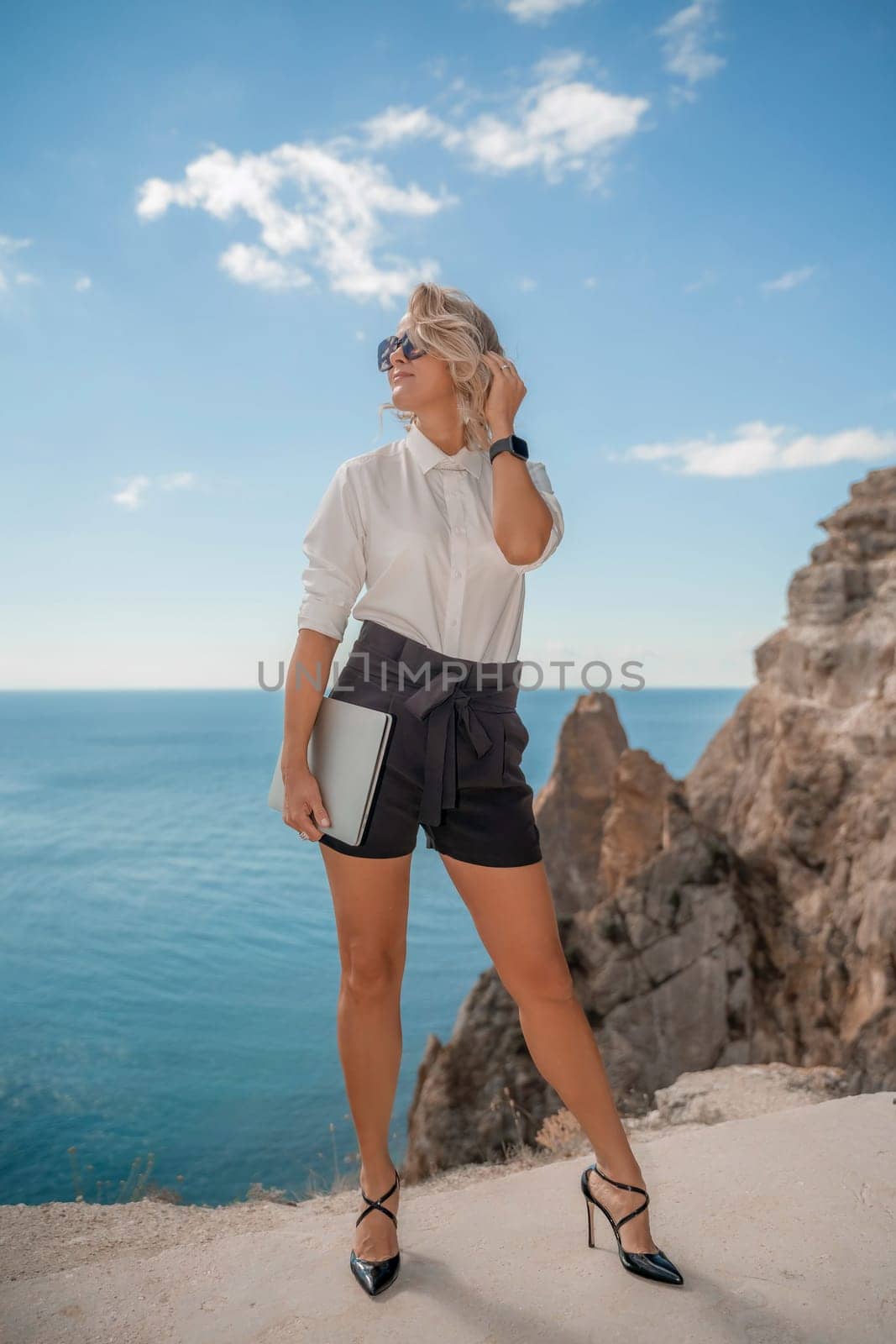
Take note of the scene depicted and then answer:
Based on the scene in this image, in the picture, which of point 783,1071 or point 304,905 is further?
point 304,905

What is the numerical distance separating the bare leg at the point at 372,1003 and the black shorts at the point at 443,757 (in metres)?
0.07

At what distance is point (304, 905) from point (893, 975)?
3195 cm

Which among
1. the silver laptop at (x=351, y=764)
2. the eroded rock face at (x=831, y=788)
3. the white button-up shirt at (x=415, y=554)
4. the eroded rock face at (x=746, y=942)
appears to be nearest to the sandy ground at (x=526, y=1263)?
the silver laptop at (x=351, y=764)

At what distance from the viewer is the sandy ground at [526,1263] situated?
1.99 metres

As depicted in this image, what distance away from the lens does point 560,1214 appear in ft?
8.17

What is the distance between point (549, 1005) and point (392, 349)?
1643mm

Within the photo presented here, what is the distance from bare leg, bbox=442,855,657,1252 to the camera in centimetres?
217

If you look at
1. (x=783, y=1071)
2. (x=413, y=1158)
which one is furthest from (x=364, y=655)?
(x=413, y=1158)

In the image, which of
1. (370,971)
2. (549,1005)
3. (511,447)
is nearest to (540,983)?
(549,1005)

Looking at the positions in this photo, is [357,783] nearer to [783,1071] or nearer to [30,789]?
[783,1071]

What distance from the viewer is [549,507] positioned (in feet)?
7.26

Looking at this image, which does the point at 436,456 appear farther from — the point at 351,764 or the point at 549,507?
the point at 351,764

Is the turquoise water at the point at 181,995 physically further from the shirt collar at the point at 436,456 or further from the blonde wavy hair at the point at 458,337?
the blonde wavy hair at the point at 458,337

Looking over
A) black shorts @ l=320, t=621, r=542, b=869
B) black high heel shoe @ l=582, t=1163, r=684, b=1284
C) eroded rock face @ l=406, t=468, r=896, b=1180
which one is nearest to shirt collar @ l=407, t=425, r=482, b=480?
black shorts @ l=320, t=621, r=542, b=869
